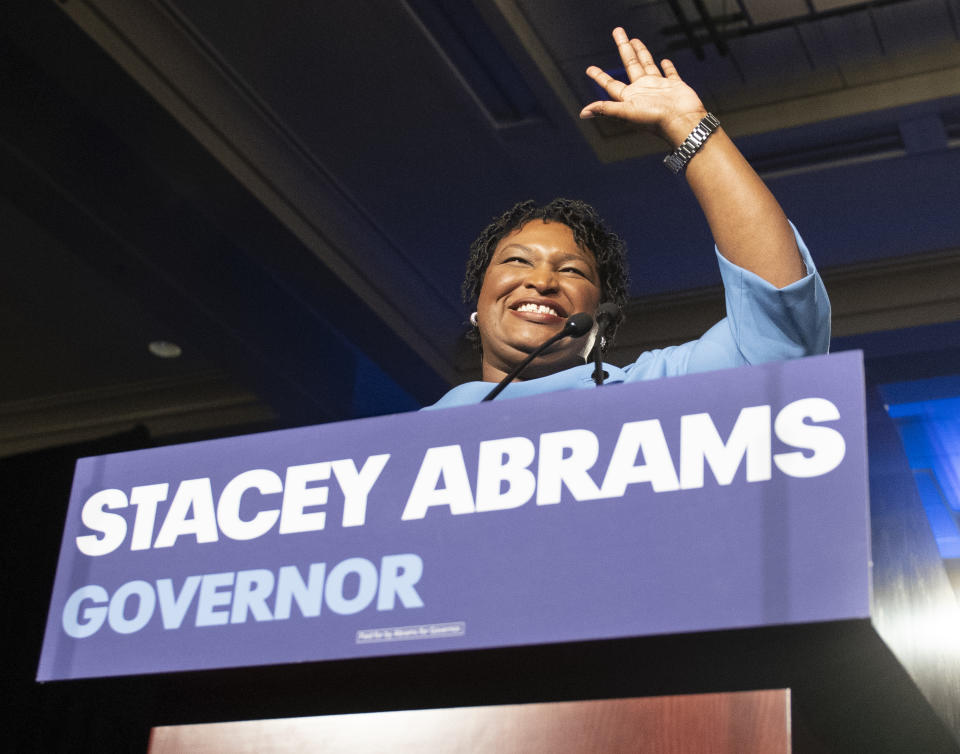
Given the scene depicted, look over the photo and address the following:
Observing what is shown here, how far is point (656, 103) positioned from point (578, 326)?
300 millimetres

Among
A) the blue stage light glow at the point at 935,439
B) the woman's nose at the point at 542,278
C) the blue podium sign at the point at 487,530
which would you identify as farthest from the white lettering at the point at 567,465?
the blue stage light glow at the point at 935,439

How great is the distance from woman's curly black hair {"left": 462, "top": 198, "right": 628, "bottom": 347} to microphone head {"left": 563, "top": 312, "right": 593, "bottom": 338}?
1.67ft

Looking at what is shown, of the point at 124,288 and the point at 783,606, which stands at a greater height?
the point at 124,288

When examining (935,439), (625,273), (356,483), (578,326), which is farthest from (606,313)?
(935,439)

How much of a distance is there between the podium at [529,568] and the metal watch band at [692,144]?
42 centimetres

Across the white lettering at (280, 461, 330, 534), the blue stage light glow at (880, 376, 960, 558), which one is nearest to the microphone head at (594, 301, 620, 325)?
the white lettering at (280, 461, 330, 534)

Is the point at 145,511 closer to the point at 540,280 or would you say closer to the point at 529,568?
the point at 529,568

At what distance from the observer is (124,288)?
4.65 meters

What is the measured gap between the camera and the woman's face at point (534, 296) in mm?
1477

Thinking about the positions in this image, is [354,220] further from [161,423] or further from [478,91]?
[161,423]

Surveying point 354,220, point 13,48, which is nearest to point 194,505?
point 13,48

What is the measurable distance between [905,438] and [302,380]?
2538 millimetres

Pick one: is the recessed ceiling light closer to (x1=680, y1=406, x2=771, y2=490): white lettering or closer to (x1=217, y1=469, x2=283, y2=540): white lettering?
(x1=217, y1=469, x2=283, y2=540): white lettering

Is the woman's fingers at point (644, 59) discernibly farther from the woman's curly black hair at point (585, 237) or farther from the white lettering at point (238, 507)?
the white lettering at point (238, 507)
